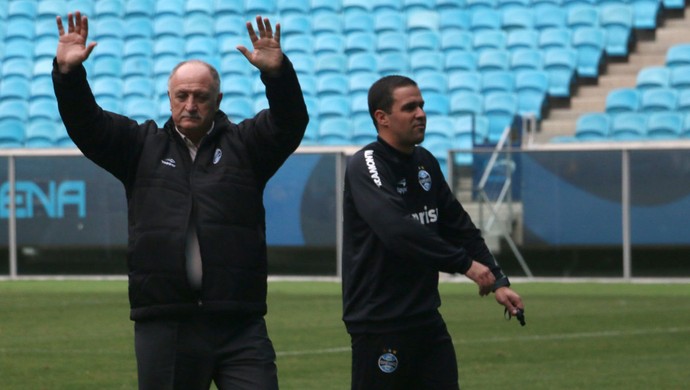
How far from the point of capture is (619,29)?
85.6 ft

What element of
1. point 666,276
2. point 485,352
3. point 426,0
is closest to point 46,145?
point 426,0

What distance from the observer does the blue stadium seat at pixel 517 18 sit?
26.9m

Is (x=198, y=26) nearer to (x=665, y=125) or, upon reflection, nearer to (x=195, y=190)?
(x=665, y=125)

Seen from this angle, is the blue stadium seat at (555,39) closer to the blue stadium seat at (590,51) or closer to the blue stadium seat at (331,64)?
the blue stadium seat at (590,51)

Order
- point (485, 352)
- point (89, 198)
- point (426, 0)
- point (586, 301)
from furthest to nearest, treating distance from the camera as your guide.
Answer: point (426, 0), point (89, 198), point (586, 301), point (485, 352)

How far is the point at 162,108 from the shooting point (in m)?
27.7

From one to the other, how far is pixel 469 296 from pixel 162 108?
1109cm

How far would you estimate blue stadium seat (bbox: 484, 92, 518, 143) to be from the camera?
82.1ft

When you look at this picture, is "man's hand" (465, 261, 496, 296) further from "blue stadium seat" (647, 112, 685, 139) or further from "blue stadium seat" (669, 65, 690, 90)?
"blue stadium seat" (669, 65, 690, 90)

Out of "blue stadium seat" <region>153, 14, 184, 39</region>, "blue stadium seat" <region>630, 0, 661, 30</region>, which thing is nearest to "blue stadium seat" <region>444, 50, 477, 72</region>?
"blue stadium seat" <region>630, 0, 661, 30</region>

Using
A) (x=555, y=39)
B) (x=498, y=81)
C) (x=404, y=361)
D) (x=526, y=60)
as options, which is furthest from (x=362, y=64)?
(x=404, y=361)

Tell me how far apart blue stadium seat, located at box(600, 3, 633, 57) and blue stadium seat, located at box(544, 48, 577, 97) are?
698 millimetres

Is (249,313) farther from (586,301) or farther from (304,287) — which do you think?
(304,287)

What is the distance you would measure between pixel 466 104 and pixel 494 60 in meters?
1.23
